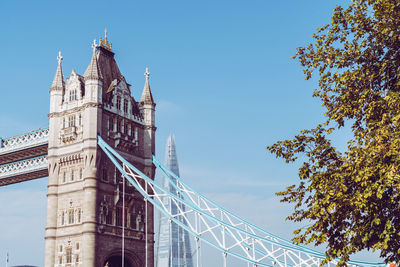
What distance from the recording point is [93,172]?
150ft

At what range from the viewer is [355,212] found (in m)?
18.3

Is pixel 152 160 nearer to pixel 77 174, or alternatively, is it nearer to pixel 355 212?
pixel 77 174

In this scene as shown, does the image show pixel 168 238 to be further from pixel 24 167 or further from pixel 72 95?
pixel 72 95

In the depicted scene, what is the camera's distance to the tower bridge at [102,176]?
44781mm

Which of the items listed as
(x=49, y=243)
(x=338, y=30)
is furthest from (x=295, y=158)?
(x=49, y=243)

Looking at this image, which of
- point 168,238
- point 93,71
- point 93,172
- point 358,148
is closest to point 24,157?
point 93,71

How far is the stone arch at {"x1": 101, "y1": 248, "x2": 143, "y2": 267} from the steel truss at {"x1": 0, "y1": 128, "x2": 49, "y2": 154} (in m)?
12.9

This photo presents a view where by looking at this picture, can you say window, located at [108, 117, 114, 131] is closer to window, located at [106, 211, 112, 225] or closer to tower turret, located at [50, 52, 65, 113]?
tower turret, located at [50, 52, 65, 113]

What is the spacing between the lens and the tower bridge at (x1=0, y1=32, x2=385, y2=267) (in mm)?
44781

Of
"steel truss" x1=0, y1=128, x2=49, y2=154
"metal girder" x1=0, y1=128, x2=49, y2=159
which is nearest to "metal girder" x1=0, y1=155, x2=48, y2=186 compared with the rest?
"metal girder" x1=0, y1=128, x2=49, y2=159

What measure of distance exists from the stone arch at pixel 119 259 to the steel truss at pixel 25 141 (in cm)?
1287

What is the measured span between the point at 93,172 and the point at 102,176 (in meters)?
1.35

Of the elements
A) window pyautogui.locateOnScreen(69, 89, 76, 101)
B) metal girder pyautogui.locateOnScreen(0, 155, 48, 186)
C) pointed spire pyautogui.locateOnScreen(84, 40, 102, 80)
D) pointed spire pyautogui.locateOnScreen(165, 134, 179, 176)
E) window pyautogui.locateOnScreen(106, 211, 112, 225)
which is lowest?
window pyautogui.locateOnScreen(106, 211, 112, 225)

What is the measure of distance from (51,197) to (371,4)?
34314 mm
